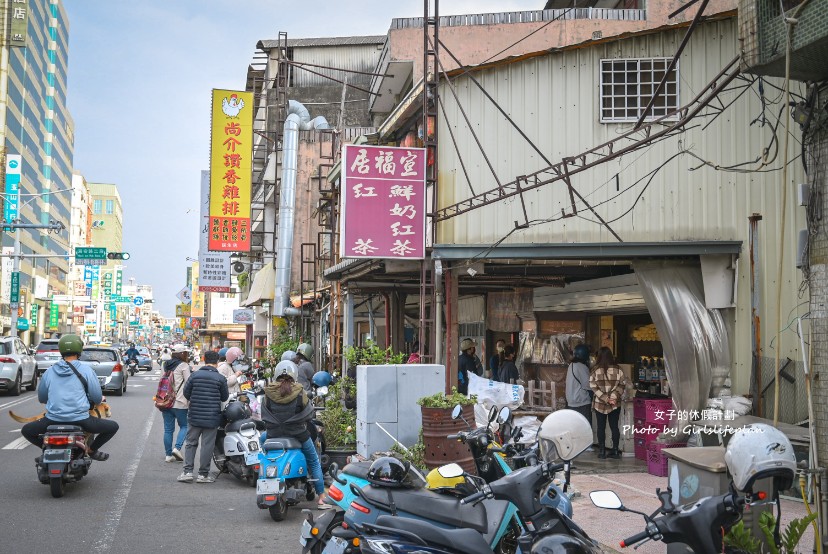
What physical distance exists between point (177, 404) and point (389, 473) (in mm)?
7463

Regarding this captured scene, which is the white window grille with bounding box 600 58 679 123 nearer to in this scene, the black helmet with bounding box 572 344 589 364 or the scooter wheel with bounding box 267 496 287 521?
the black helmet with bounding box 572 344 589 364

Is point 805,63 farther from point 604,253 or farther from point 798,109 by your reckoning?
point 604,253

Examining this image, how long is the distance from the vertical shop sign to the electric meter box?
4597cm

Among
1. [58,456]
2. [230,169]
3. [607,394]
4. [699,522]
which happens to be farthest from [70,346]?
[230,169]

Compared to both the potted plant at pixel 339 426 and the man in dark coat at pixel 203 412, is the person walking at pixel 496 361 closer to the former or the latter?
the potted plant at pixel 339 426

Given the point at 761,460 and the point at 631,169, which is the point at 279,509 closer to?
the point at 761,460

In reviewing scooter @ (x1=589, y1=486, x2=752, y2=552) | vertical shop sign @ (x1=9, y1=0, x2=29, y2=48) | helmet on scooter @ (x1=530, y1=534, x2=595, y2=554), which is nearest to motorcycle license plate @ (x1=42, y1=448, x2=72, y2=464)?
helmet on scooter @ (x1=530, y1=534, x2=595, y2=554)

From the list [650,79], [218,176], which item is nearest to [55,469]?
[650,79]

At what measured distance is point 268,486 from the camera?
8773 millimetres

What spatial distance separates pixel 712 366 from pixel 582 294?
13.0 feet

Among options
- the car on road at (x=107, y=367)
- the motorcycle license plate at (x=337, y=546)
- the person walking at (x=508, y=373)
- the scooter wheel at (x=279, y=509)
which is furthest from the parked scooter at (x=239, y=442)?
the car on road at (x=107, y=367)

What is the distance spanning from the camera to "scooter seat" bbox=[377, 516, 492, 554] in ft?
18.2

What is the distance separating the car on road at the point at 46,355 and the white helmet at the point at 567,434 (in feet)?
89.4

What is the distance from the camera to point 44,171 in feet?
268
